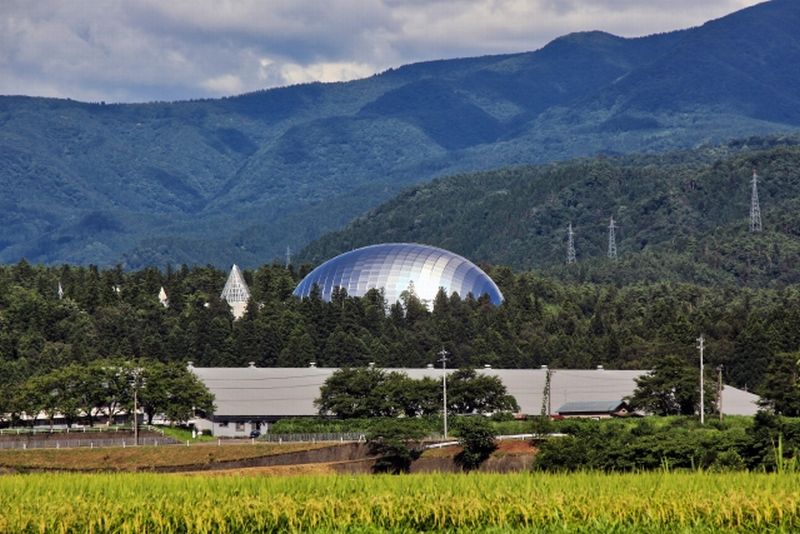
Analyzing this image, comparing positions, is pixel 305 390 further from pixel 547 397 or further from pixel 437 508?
pixel 437 508

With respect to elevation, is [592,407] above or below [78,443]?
above

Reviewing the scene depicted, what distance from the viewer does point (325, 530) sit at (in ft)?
154

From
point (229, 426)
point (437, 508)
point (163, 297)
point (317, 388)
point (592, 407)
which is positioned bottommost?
point (437, 508)

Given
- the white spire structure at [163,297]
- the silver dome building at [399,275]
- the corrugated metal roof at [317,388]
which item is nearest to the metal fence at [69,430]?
the corrugated metal roof at [317,388]

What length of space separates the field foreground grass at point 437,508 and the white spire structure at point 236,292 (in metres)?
123

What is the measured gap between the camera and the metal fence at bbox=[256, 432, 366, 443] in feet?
338

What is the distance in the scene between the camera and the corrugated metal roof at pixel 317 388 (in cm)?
12269

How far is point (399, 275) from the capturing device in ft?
591

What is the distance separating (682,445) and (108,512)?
3549cm

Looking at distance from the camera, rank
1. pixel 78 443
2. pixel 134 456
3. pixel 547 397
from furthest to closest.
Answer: pixel 547 397
pixel 78 443
pixel 134 456

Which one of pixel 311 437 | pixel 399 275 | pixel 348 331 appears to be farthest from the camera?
pixel 399 275

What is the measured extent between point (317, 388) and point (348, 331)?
89.9ft

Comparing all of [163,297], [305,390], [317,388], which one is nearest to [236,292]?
[163,297]

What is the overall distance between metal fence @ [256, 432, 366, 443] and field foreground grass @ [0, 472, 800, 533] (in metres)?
49.4
